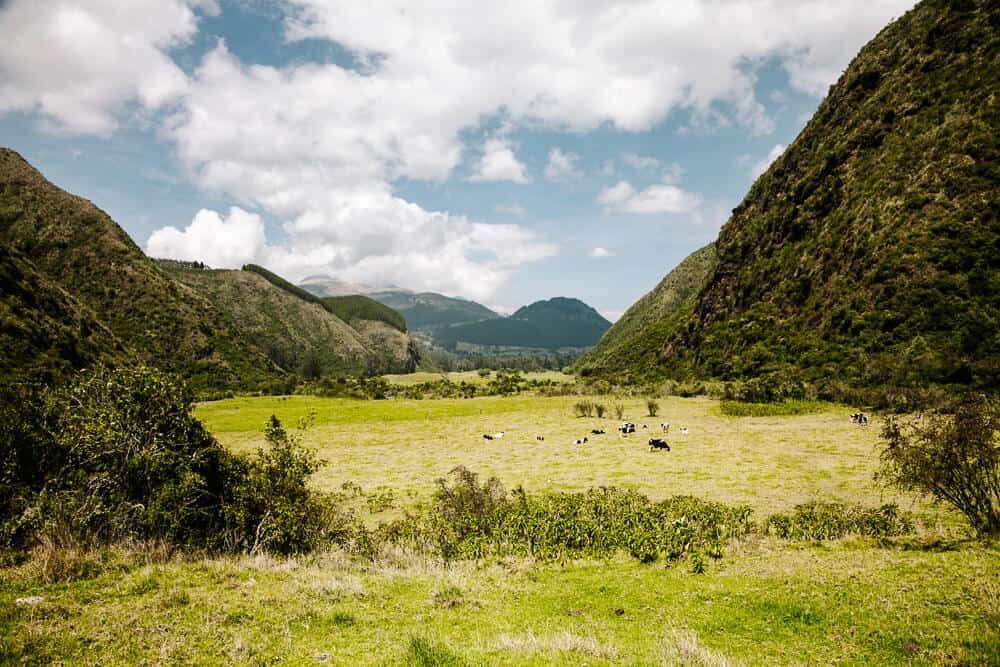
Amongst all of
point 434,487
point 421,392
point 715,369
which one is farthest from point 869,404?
point 421,392

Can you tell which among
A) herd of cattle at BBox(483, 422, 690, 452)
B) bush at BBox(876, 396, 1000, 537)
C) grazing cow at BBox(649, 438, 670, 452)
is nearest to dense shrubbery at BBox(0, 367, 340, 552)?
bush at BBox(876, 396, 1000, 537)

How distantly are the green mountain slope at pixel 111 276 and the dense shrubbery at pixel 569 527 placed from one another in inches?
5785

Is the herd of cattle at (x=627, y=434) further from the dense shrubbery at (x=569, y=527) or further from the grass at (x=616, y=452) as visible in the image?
the dense shrubbery at (x=569, y=527)

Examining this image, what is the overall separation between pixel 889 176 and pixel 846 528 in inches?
3743

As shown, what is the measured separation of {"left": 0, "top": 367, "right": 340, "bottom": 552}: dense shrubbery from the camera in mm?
15289

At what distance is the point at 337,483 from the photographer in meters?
38.5

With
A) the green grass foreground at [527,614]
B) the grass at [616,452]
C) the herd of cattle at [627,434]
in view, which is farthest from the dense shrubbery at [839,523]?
the herd of cattle at [627,434]

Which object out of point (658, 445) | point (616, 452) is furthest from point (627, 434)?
point (616, 452)

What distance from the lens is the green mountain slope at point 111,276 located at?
142 m

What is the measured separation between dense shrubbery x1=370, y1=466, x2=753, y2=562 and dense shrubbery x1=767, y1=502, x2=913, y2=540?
59.6 inches

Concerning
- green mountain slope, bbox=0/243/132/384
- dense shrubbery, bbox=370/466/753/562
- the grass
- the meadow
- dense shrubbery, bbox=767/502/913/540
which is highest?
green mountain slope, bbox=0/243/132/384

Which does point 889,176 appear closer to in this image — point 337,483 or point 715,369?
point 715,369

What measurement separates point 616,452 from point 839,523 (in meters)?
27.7

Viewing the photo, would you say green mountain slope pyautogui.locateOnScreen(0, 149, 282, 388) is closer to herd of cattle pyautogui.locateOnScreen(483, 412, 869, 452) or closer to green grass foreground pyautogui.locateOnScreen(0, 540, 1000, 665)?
herd of cattle pyautogui.locateOnScreen(483, 412, 869, 452)
